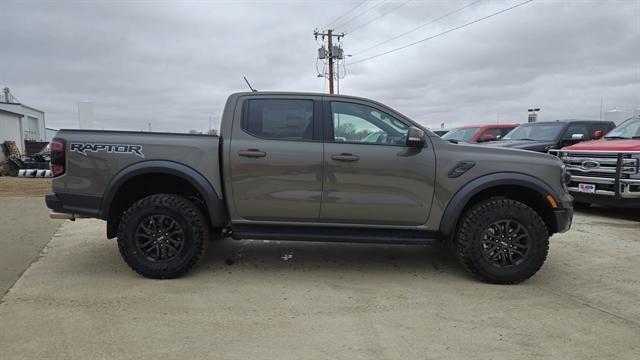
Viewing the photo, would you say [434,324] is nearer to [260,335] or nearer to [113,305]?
[260,335]

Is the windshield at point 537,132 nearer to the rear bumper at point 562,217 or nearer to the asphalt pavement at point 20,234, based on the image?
the rear bumper at point 562,217

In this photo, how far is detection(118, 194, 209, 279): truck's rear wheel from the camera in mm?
4762

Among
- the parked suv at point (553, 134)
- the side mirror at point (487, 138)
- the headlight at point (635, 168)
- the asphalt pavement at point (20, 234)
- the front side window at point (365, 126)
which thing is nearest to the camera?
the front side window at point (365, 126)

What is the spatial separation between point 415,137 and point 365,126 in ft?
1.79

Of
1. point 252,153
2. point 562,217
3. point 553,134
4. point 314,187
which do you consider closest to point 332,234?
point 314,187

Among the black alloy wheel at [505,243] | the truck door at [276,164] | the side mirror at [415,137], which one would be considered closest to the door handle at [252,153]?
the truck door at [276,164]

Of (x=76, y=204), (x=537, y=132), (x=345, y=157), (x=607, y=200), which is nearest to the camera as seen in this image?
(x=345, y=157)

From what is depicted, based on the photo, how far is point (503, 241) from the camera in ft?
15.8

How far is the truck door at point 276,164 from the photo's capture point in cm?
474

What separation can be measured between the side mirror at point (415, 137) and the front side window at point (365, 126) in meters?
0.14

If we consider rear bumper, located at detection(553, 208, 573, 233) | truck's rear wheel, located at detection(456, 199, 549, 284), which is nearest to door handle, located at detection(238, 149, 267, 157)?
truck's rear wheel, located at detection(456, 199, 549, 284)

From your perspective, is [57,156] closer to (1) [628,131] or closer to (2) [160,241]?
(2) [160,241]

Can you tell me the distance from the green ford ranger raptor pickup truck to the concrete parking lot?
0.42 m

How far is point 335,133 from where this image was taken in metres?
4.85
